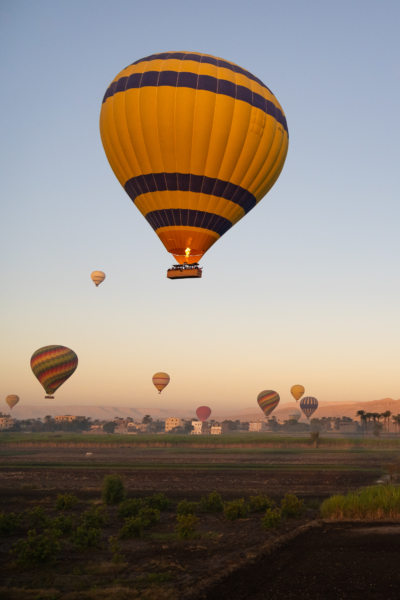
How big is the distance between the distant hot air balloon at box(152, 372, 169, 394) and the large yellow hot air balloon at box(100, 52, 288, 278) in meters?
98.9

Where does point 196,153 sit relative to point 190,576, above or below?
above

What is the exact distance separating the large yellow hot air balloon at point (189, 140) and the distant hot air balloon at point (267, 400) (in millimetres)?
130588

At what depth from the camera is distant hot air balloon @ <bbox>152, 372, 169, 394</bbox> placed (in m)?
132

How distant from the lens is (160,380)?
438 ft

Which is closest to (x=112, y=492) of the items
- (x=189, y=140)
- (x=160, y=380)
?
(x=189, y=140)

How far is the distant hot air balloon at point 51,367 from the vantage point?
9112cm

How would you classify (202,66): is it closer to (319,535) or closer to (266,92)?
(266,92)

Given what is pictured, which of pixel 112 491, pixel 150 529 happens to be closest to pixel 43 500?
pixel 112 491

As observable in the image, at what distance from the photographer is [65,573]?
1759 centimetres

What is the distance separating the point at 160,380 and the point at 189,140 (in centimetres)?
10460

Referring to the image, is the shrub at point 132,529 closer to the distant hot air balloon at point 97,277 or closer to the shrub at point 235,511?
the shrub at point 235,511

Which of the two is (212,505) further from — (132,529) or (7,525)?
(7,525)

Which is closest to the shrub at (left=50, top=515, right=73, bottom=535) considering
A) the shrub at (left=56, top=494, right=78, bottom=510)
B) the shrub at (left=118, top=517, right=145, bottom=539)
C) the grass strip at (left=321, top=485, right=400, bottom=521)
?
the shrub at (left=118, top=517, right=145, bottom=539)

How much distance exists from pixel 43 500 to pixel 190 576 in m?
18.9
